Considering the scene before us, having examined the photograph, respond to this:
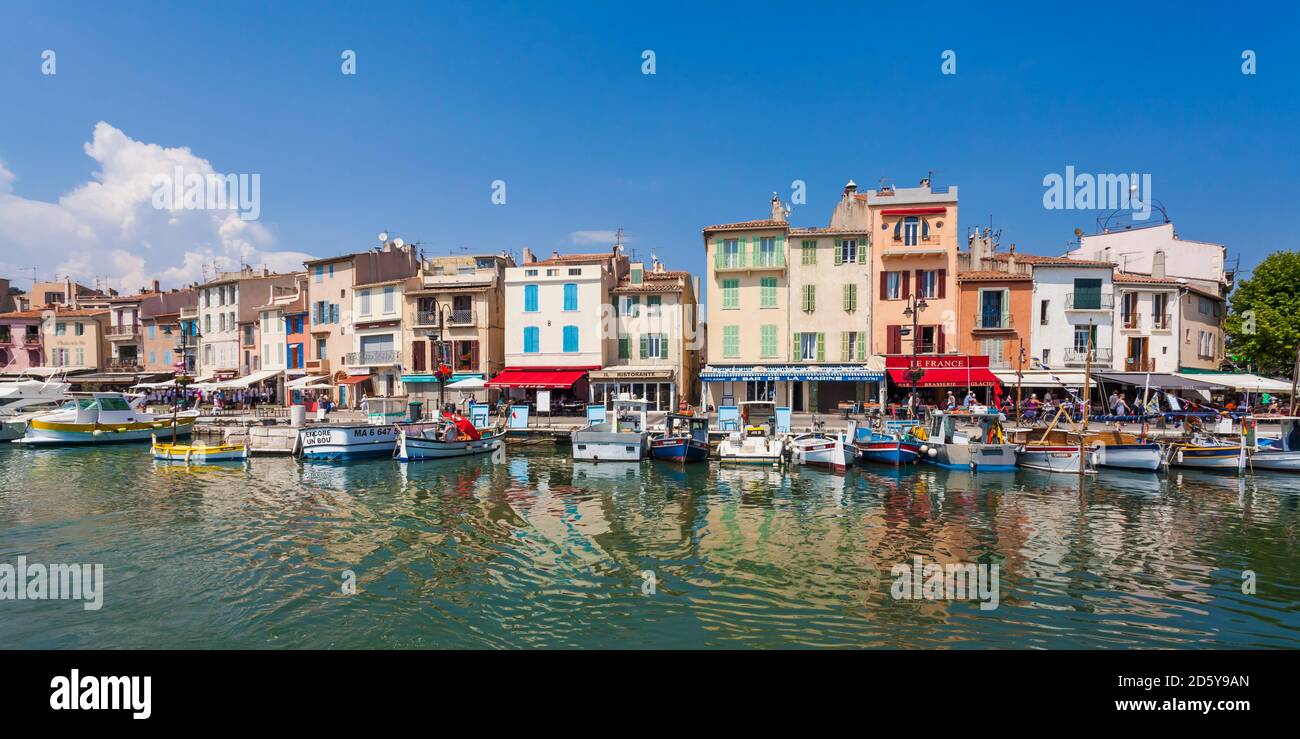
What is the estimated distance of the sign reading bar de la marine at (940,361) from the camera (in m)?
36.5

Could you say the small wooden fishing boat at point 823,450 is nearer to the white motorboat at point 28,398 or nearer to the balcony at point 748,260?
the balcony at point 748,260

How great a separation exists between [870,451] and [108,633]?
2495 cm

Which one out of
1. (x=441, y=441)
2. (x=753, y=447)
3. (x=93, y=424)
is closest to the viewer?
(x=753, y=447)

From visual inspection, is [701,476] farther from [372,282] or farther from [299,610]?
[372,282]

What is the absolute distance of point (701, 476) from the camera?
79.3 ft

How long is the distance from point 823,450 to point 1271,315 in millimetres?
32318

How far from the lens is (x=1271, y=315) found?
36219mm

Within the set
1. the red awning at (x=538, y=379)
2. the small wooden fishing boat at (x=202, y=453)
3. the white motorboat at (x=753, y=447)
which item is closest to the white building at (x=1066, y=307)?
the white motorboat at (x=753, y=447)

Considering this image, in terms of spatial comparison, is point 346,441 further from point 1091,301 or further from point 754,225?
point 1091,301

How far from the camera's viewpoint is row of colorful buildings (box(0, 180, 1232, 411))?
3697 centimetres

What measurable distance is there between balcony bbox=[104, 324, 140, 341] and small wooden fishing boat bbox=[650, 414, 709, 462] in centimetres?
5727

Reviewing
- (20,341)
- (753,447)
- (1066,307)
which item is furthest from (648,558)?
(20,341)

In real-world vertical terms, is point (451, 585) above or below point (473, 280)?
below
